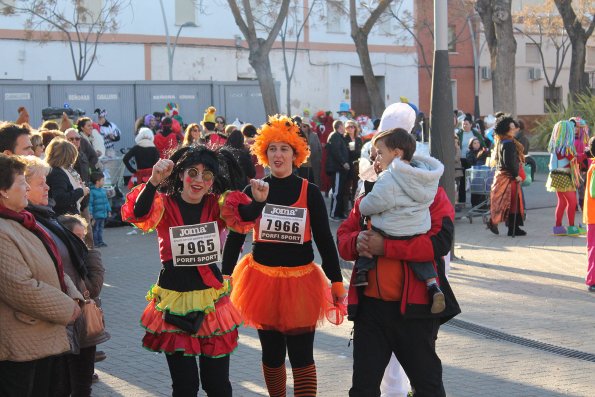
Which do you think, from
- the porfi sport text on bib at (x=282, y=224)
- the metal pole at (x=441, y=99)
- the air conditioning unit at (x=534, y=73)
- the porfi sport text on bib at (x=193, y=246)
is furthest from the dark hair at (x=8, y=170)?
the air conditioning unit at (x=534, y=73)

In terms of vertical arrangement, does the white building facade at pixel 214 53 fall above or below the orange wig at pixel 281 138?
above

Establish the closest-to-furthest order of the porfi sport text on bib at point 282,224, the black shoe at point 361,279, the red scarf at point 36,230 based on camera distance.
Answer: the red scarf at point 36,230 → the black shoe at point 361,279 → the porfi sport text on bib at point 282,224

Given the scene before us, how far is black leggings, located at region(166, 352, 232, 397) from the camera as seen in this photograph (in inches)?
218

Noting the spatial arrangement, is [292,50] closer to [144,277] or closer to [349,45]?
[349,45]

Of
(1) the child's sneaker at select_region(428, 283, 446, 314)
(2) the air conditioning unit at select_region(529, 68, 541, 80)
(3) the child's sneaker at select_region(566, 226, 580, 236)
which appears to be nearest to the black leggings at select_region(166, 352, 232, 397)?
(1) the child's sneaker at select_region(428, 283, 446, 314)

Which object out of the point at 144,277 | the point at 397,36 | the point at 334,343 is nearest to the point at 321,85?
the point at 397,36

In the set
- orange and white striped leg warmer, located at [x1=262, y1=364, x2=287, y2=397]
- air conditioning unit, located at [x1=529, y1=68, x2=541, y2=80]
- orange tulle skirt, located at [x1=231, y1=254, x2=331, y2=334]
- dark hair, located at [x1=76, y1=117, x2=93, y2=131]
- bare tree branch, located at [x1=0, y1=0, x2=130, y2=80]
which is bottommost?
orange and white striped leg warmer, located at [x1=262, y1=364, x2=287, y2=397]

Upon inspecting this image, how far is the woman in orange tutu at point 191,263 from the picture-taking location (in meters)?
5.57

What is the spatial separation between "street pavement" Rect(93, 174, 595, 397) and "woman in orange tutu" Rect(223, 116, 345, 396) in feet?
2.77

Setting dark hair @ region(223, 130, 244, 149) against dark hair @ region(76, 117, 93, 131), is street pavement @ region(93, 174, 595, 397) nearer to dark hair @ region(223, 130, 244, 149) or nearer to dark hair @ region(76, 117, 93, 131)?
dark hair @ region(223, 130, 244, 149)

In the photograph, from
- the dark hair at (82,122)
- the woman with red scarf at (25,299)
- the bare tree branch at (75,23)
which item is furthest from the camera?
→ the bare tree branch at (75,23)

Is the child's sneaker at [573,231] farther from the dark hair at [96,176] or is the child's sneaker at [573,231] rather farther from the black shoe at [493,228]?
the dark hair at [96,176]

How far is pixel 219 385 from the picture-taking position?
5586mm

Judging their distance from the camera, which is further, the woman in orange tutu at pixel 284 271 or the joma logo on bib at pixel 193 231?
the woman in orange tutu at pixel 284 271
